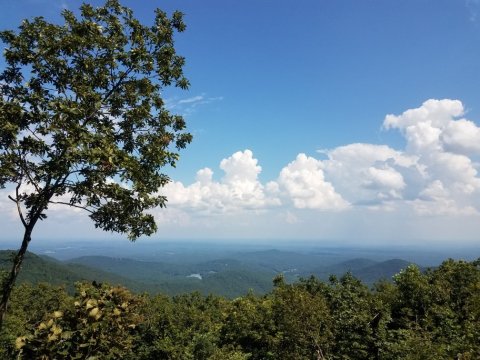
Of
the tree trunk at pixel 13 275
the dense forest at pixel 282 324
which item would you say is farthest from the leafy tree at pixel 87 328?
the tree trunk at pixel 13 275

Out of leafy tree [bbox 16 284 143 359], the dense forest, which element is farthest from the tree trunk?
leafy tree [bbox 16 284 143 359]

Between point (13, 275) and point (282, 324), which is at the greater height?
point (13, 275)

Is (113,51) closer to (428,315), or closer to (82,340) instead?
(82,340)

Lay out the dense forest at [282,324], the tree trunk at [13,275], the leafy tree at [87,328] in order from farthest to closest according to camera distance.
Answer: the tree trunk at [13,275] < the dense forest at [282,324] < the leafy tree at [87,328]

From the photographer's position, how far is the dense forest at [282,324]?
743 cm

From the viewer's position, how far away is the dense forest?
292 inches

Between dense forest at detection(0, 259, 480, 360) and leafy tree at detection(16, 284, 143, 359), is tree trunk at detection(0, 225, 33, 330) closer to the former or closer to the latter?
dense forest at detection(0, 259, 480, 360)

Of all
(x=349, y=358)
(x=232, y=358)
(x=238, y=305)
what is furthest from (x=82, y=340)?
(x=238, y=305)

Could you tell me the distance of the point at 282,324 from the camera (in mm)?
28594

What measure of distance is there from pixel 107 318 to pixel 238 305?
149 ft

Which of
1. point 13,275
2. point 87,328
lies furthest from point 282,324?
point 87,328

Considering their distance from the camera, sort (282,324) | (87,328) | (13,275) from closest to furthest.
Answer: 1. (87,328)
2. (13,275)
3. (282,324)

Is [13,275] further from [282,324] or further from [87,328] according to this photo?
[282,324]

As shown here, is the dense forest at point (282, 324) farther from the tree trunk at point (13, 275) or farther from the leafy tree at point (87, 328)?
the tree trunk at point (13, 275)
